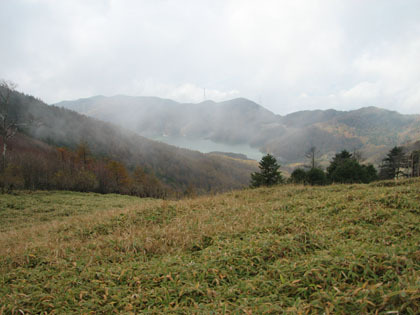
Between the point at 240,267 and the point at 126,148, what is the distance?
110135 millimetres

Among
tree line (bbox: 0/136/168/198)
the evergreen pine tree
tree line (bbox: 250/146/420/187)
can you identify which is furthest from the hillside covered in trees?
the evergreen pine tree

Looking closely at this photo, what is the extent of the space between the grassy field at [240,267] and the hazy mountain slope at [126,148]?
84541 millimetres

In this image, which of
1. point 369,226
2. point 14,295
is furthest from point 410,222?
point 14,295

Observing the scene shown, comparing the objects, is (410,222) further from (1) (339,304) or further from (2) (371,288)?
(1) (339,304)

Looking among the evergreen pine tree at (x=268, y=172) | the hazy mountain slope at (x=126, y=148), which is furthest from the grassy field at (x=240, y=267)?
the hazy mountain slope at (x=126, y=148)

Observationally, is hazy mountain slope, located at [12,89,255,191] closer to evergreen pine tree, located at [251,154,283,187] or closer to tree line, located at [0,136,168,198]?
tree line, located at [0,136,168,198]

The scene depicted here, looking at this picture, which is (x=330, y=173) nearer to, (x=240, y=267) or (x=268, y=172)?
(x=268, y=172)

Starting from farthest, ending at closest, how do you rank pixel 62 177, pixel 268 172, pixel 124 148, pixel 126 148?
pixel 126 148, pixel 124 148, pixel 62 177, pixel 268 172

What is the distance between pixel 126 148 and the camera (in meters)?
105

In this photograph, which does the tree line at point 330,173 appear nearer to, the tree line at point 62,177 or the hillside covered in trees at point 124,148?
the tree line at point 62,177

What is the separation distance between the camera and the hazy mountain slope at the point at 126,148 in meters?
94.8

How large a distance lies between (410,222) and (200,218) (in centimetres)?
390

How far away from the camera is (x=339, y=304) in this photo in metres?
1.95

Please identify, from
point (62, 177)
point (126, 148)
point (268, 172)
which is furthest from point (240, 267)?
point (126, 148)
